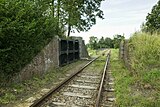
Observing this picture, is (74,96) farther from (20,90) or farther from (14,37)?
(14,37)

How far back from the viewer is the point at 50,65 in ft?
45.2

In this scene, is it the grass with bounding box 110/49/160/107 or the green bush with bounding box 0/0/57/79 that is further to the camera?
the green bush with bounding box 0/0/57/79

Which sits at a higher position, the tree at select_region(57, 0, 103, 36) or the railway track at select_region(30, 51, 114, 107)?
the tree at select_region(57, 0, 103, 36)

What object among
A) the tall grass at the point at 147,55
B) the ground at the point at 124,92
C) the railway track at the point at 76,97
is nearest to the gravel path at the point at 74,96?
the railway track at the point at 76,97

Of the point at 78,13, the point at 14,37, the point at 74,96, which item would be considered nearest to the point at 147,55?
the point at 74,96

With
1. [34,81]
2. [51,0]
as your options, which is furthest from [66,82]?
[51,0]

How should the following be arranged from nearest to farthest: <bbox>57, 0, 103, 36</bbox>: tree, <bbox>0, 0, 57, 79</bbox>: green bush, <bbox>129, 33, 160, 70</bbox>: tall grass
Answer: <bbox>0, 0, 57, 79</bbox>: green bush → <bbox>129, 33, 160, 70</bbox>: tall grass → <bbox>57, 0, 103, 36</bbox>: tree

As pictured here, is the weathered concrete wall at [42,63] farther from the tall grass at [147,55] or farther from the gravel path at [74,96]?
the tall grass at [147,55]

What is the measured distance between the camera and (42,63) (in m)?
12.1

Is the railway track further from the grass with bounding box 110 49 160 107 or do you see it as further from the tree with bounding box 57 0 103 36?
the tree with bounding box 57 0 103 36

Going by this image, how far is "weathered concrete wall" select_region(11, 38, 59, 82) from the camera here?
31.3ft

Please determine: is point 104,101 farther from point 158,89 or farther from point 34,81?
point 34,81

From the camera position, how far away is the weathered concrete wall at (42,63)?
9.55m

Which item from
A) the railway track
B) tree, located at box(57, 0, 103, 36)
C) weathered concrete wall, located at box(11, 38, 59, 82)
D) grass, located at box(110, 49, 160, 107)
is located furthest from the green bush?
tree, located at box(57, 0, 103, 36)
